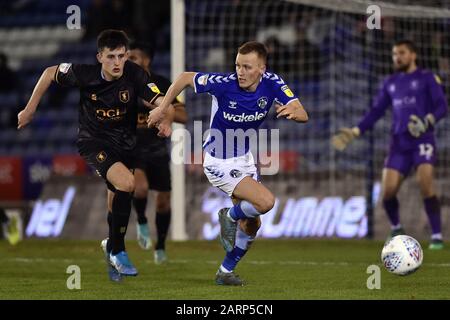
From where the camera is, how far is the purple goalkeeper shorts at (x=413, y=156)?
1186 centimetres

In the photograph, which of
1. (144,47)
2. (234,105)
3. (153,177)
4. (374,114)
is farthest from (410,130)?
(234,105)

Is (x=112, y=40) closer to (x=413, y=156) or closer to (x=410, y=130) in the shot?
(x=410, y=130)

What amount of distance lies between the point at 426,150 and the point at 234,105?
442 cm

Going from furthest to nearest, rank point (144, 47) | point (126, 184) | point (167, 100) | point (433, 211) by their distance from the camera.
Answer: point (433, 211) → point (144, 47) → point (126, 184) → point (167, 100)

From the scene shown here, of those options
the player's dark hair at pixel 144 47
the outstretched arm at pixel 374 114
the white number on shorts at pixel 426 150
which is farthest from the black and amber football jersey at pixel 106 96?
the white number on shorts at pixel 426 150

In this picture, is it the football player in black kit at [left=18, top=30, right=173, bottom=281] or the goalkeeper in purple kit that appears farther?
the goalkeeper in purple kit

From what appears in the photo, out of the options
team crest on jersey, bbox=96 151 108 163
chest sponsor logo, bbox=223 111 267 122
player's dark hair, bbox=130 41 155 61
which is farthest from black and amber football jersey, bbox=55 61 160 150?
player's dark hair, bbox=130 41 155 61

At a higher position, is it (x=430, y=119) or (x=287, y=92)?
(x=287, y=92)

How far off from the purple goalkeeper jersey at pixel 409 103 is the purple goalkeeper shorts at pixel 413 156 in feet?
0.15

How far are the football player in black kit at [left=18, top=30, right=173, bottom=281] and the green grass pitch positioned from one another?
1.79 ft

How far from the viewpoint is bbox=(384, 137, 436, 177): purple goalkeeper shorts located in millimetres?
11859

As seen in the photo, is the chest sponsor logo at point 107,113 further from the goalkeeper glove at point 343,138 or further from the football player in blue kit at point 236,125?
the goalkeeper glove at point 343,138

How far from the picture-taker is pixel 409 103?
1202 cm

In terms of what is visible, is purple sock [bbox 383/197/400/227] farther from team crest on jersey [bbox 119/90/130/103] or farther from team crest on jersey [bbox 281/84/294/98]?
team crest on jersey [bbox 119/90/130/103]
